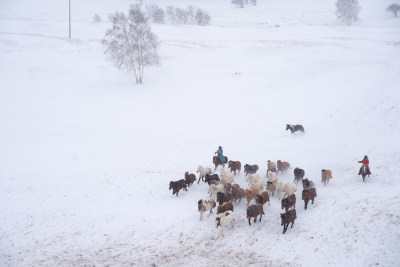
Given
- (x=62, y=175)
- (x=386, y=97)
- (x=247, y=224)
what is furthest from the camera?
(x=386, y=97)

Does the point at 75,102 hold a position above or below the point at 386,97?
below

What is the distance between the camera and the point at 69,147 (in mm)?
22469

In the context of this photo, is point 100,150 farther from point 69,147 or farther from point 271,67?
point 271,67

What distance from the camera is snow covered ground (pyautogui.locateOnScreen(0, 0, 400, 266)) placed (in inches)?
436

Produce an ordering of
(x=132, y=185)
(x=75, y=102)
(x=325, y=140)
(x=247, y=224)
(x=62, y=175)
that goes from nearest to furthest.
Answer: (x=247, y=224) < (x=132, y=185) < (x=62, y=175) < (x=325, y=140) < (x=75, y=102)

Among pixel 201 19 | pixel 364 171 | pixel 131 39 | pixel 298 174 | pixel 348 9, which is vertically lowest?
pixel 298 174

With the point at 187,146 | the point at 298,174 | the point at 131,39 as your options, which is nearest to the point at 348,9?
the point at 131,39

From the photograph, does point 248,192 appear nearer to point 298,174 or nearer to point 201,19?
point 298,174

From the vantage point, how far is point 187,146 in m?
22.0

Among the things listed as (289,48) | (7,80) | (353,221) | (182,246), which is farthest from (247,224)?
(289,48)

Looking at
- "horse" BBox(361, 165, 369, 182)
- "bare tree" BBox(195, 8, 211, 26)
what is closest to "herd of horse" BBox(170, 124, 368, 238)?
"horse" BBox(361, 165, 369, 182)

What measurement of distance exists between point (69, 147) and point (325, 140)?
19.6 meters

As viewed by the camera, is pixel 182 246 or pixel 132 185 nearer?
pixel 182 246

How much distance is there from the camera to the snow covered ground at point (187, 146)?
36.3 ft
